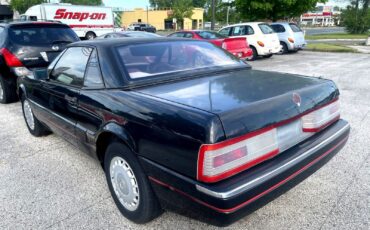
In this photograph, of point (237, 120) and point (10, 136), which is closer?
point (237, 120)

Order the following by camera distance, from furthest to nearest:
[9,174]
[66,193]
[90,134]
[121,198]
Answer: [9,174]
[66,193]
[90,134]
[121,198]

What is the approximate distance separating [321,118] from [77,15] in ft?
90.5

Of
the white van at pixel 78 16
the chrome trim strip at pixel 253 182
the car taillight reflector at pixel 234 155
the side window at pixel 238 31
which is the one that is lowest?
the chrome trim strip at pixel 253 182

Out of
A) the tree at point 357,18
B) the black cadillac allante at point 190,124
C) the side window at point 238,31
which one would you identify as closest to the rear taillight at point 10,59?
the black cadillac allante at point 190,124

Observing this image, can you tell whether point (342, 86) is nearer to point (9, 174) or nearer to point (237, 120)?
point (237, 120)

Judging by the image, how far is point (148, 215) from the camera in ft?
8.14

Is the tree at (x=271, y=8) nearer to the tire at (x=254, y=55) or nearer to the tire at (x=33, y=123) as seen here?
the tire at (x=254, y=55)

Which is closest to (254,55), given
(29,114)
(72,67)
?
(29,114)

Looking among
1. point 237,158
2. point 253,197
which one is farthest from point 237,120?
point 253,197

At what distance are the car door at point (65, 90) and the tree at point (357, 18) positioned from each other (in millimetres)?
38174

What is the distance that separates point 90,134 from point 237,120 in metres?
1.58

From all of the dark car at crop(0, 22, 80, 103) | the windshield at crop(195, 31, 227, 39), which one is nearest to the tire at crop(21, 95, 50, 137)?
the dark car at crop(0, 22, 80, 103)

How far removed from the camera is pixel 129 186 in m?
2.56

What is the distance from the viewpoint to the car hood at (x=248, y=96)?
2039 mm
